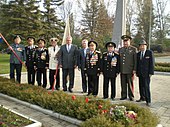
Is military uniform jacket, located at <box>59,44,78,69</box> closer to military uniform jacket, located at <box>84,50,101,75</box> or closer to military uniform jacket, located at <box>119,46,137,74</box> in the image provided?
military uniform jacket, located at <box>84,50,101,75</box>

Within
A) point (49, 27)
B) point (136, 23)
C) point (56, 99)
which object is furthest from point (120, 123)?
point (136, 23)

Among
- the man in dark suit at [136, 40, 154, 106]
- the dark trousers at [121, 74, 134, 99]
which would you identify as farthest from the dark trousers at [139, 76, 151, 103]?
the dark trousers at [121, 74, 134, 99]

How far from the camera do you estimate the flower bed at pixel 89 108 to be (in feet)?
11.9

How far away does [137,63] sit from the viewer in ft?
18.9

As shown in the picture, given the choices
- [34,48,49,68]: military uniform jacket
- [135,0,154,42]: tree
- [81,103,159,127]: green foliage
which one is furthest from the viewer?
[135,0,154,42]: tree

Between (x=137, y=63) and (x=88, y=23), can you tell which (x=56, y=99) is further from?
(x=88, y=23)

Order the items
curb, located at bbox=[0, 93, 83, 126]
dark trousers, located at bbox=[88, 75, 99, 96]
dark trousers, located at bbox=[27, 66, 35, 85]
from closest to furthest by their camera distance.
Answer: curb, located at bbox=[0, 93, 83, 126] < dark trousers, located at bbox=[88, 75, 99, 96] < dark trousers, located at bbox=[27, 66, 35, 85]

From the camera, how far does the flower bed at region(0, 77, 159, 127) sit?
3629 millimetres

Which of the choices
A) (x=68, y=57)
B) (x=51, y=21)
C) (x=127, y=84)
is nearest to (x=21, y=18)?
(x=51, y=21)

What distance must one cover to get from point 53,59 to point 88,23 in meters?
21.7

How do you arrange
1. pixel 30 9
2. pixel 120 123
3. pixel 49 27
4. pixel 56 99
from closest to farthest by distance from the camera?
pixel 120 123 → pixel 56 99 → pixel 30 9 → pixel 49 27

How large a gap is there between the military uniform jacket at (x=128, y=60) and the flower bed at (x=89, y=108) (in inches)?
57.7

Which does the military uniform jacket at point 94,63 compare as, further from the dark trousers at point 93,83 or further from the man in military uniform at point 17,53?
the man in military uniform at point 17,53

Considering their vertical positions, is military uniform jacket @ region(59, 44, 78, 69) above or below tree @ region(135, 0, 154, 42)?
below
